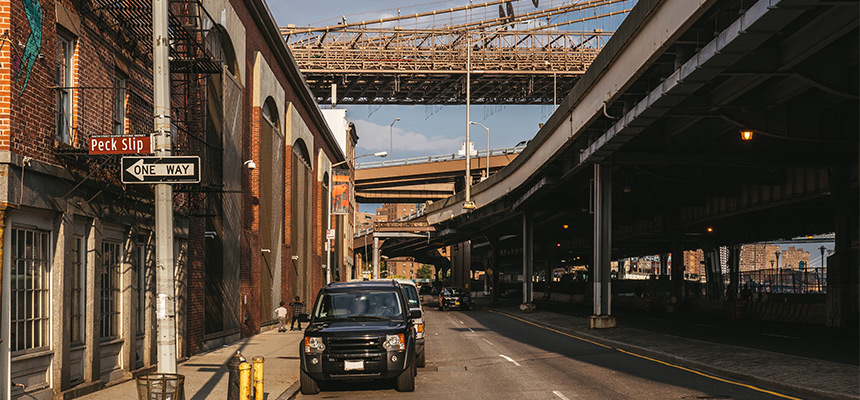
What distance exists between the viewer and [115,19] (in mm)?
17000

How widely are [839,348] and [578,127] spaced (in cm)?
1351

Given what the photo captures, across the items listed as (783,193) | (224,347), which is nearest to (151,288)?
(224,347)

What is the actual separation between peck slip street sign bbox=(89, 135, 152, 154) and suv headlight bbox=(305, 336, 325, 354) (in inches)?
189

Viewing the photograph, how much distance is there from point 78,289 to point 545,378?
955 cm

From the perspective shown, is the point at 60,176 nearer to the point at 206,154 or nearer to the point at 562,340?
the point at 206,154

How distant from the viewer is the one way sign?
1132 cm

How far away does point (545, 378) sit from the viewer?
1752 centimetres

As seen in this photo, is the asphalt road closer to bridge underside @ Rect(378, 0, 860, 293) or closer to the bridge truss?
bridge underside @ Rect(378, 0, 860, 293)

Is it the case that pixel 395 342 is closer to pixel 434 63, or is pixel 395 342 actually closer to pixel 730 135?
Answer: pixel 730 135

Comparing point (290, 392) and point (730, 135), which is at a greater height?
point (730, 135)

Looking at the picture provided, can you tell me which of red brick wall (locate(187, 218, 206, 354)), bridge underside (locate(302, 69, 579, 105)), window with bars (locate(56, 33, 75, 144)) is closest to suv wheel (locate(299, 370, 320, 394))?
window with bars (locate(56, 33, 75, 144))

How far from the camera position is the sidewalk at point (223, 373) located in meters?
15.1

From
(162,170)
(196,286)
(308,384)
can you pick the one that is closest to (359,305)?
(308,384)

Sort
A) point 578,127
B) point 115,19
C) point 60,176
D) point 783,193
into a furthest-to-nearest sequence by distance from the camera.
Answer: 1. point 783,193
2. point 578,127
3. point 115,19
4. point 60,176
